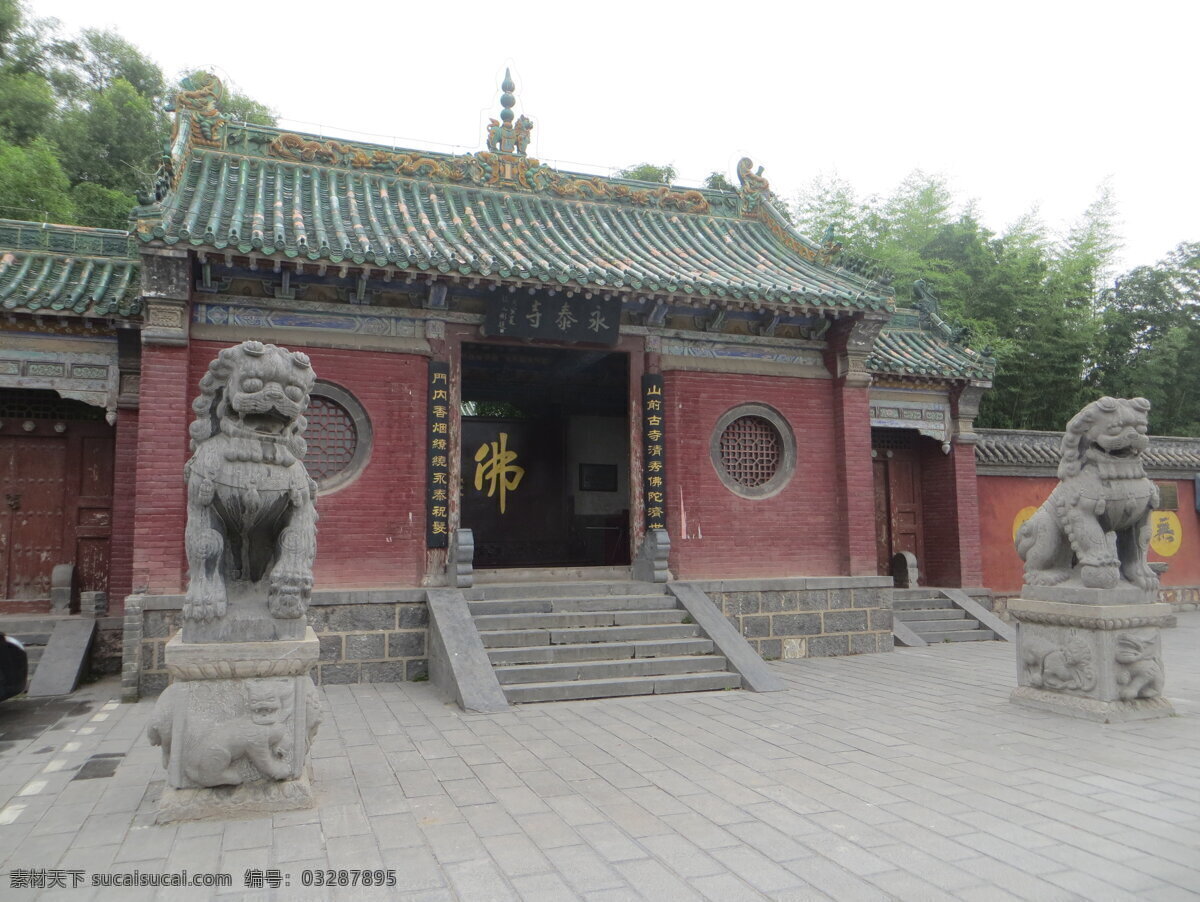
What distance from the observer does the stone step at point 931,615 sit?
10.7m

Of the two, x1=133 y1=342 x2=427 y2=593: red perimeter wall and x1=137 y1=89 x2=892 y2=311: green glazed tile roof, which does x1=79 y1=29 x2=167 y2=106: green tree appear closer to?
x1=137 y1=89 x2=892 y2=311: green glazed tile roof

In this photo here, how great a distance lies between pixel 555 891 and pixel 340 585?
545 centimetres

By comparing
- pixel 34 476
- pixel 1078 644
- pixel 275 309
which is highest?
pixel 275 309

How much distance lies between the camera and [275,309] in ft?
25.9

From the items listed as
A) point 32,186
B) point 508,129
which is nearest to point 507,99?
point 508,129

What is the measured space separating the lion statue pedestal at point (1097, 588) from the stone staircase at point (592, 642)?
2519mm

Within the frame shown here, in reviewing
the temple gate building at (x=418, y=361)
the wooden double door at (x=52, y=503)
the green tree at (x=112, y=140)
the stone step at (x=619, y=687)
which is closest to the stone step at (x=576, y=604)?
the temple gate building at (x=418, y=361)

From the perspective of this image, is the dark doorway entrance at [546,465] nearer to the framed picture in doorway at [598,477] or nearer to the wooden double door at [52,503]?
the framed picture in doorway at [598,477]

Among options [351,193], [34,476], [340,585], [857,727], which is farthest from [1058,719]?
[34,476]

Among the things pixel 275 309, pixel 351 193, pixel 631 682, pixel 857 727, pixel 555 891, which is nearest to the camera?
pixel 555 891

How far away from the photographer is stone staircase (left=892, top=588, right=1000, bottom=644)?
34.3 feet

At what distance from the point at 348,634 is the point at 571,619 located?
2107 millimetres

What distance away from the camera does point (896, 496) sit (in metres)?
12.2

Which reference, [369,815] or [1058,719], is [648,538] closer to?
[1058,719]
